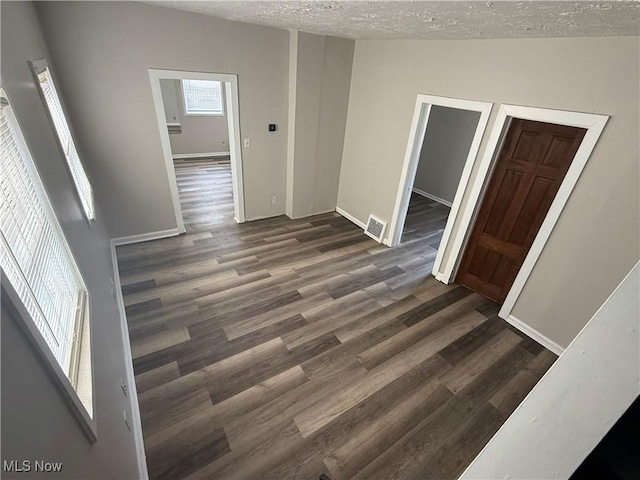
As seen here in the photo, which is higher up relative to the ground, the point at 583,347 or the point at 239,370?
the point at 583,347

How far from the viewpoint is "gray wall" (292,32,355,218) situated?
12.4ft

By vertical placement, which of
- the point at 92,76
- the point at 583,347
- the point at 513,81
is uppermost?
the point at 513,81

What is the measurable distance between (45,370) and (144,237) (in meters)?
3.53

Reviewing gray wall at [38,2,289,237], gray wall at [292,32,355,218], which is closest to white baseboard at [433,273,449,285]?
gray wall at [292,32,355,218]

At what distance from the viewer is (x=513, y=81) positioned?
249 cm

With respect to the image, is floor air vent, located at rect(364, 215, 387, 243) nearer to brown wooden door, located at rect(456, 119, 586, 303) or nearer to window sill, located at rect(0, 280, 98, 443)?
brown wooden door, located at rect(456, 119, 586, 303)

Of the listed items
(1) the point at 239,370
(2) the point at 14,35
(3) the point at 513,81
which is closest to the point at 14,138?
(2) the point at 14,35

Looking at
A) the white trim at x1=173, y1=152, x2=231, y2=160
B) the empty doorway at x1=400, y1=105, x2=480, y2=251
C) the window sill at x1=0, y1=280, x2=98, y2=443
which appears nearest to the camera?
the window sill at x1=0, y1=280, x2=98, y2=443

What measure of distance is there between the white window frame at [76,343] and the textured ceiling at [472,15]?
175cm

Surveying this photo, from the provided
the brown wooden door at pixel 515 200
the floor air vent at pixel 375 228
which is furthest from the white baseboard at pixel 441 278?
the floor air vent at pixel 375 228

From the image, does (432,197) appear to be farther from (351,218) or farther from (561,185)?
(561,185)

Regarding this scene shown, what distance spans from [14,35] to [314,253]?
3.15 meters

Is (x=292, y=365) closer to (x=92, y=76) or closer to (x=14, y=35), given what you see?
(x=14, y=35)

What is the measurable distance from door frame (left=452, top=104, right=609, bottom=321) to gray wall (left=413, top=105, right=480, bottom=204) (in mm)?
2681
